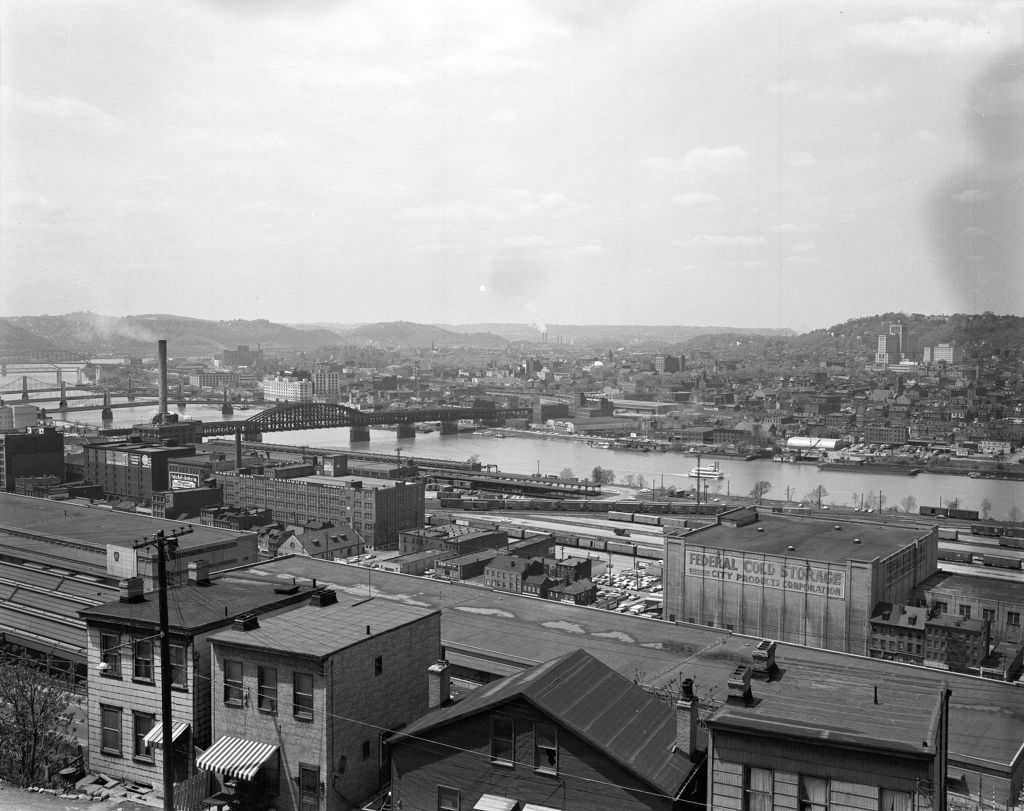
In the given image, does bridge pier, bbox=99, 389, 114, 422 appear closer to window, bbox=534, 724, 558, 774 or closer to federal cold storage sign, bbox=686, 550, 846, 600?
federal cold storage sign, bbox=686, 550, 846, 600

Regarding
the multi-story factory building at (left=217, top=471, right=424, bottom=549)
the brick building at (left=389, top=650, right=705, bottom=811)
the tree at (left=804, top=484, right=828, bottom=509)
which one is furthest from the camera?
the tree at (left=804, top=484, right=828, bottom=509)

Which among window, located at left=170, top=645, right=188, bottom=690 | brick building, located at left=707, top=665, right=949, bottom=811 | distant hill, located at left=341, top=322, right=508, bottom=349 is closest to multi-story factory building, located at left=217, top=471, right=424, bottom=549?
window, located at left=170, top=645, right=188, bottom=690

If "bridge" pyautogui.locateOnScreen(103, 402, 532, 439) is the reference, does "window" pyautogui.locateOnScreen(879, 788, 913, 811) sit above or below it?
above

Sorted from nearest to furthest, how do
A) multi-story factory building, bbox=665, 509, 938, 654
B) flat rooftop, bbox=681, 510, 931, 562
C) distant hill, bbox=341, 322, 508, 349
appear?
multi-story factory building, bbox=665, 509, 938, 654, flat rooftop, bbox=681, 510, 931, 562, distant hill, bbox=341, 322, 508, 349

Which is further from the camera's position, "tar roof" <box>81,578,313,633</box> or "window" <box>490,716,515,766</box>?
"tar roof" <box>81,578,313,633</box>

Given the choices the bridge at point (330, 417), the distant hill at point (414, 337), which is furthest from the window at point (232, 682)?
the distant hill at point (414, 337)

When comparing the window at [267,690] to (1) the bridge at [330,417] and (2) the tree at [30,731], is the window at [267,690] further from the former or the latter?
(1) the bridge at [330,417]

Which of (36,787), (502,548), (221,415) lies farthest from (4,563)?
(221,415)

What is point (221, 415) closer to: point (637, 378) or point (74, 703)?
point (637, 378)

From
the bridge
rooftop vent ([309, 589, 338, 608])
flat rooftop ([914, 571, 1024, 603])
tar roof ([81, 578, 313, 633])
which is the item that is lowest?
flat rooftop ([914, 571, 1024, 603])
